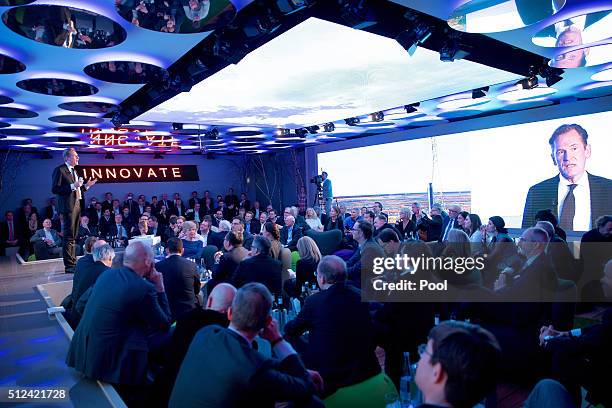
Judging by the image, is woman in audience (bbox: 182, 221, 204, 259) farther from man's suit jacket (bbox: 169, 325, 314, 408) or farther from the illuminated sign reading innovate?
the illuminated sign reading innovate

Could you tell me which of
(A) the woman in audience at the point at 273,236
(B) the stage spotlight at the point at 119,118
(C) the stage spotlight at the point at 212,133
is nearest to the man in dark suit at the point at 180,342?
(A) the woman in audience at the point at 273,236

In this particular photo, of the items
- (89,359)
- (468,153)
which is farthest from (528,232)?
(468,153)

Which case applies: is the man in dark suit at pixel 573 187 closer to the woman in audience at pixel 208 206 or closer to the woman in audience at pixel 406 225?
the woman in audience at pixel 406 225

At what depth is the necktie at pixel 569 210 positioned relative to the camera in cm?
788

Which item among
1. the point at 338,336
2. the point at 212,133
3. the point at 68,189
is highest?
the point at 212,133

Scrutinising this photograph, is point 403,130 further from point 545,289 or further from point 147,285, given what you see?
point 147,285

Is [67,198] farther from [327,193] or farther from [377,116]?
[327,193]

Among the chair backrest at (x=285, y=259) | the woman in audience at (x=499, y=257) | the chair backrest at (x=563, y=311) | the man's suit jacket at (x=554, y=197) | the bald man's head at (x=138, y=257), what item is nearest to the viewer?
the bald man's head at (x=138, y=257)

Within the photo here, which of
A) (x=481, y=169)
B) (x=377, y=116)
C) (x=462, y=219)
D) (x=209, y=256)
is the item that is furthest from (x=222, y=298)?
(x=481, y=169)

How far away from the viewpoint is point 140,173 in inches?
588

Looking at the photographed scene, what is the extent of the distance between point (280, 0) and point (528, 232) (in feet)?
9.29

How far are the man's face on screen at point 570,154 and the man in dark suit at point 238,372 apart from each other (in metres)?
8.20

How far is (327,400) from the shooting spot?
216 centimetres

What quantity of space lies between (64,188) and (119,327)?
3.87m
